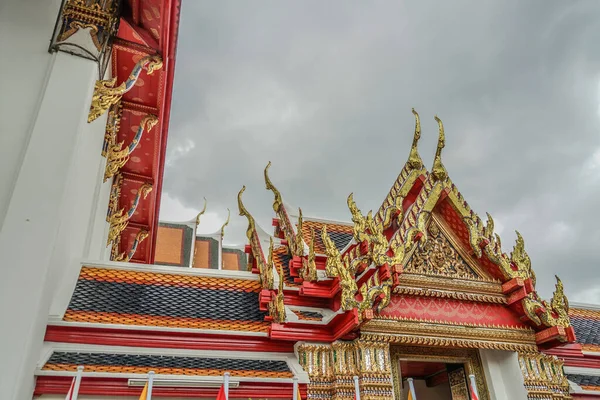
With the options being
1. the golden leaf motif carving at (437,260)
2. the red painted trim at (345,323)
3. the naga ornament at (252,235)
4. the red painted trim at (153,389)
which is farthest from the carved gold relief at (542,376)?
the naga ornament at (252,235)

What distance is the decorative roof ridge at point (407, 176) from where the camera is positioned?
18.0 feet

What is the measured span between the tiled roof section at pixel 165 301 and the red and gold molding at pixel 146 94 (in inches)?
114

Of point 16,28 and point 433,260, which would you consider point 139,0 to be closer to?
point 16,28

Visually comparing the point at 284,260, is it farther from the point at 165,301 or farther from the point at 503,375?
the point at 503,375

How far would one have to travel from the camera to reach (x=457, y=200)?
564cm

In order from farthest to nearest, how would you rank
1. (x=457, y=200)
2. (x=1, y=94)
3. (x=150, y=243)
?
(x=150, y=243)
(x=457, y=200)
(x=1, y=94)

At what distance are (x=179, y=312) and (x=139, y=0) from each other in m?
3.78

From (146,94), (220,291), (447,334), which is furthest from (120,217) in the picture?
(447,334)

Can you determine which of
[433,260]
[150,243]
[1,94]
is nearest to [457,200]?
[433,260]

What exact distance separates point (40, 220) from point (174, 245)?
10.5 meters

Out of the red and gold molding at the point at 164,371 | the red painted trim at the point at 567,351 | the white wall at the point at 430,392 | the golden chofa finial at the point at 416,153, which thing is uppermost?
the golden chofa finial at the point at 416,153

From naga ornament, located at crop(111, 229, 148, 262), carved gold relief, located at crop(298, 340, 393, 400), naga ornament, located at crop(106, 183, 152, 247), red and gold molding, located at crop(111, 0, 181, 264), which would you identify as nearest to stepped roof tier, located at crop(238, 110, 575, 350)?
carved gold relief, located at crop(298, 340, 393, 400)

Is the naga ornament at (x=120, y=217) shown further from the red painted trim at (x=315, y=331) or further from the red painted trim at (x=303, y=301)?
the red painted trim at (x=315, y=331)

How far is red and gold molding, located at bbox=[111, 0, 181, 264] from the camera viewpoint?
595 centimetres
